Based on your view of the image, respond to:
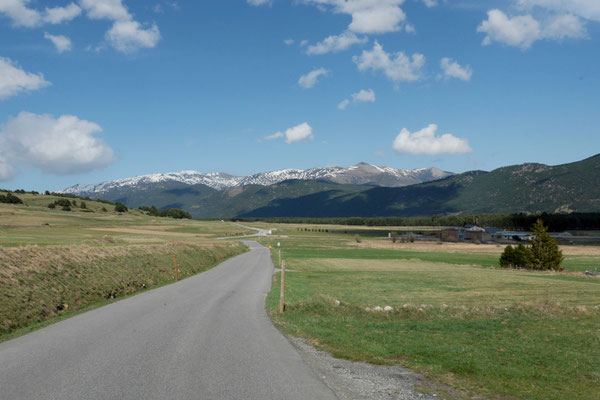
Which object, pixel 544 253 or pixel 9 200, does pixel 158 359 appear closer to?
pixel 544 253

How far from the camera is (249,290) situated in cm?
2683

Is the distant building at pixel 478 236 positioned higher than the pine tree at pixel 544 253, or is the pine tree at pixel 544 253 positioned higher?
the pine tree at pixel 544 253

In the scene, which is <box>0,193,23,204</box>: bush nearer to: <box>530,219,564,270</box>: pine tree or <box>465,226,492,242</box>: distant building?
<box>530,219,564,270</box>: pine tree

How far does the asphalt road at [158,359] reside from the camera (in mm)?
8695

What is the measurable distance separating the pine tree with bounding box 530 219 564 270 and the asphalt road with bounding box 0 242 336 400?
48.5 m

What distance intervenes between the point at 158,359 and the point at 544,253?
56496 millimetres

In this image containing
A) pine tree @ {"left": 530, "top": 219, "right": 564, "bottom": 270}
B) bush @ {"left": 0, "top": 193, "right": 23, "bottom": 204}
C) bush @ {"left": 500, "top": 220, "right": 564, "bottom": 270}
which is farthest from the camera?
bush @ {"left": 0, "top": 193, "right": 23, "bottom": 204}

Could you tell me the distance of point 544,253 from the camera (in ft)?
185

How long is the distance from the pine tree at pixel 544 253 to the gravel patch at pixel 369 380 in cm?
5280

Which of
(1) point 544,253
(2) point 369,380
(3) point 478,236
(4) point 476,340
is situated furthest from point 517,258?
(3) point 478,236

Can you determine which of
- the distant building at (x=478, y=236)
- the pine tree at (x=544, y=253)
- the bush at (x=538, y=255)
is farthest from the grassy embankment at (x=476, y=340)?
the distant building at (x=478, y=236)

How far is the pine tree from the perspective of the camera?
5538 cm

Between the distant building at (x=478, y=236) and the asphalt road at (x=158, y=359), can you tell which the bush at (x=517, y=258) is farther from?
the distant building at (x=478, y=236)

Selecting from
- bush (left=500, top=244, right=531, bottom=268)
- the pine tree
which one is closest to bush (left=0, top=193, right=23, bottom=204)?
bush (left=500, top=244, right=531, bottom=268)
